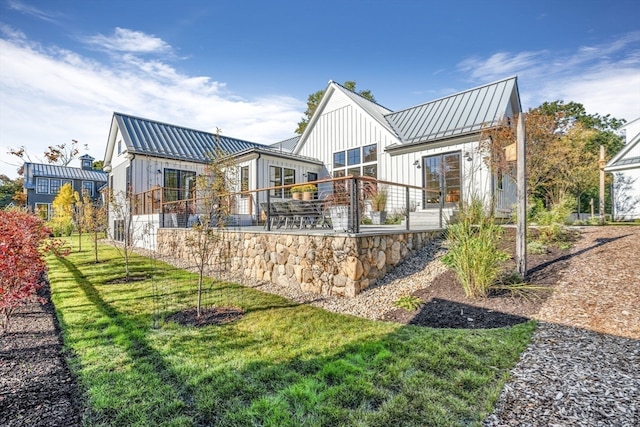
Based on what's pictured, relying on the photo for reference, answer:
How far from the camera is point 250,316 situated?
4.73 metres

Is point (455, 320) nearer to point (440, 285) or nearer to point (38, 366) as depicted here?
point (440, 285)

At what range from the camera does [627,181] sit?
14.7 meters

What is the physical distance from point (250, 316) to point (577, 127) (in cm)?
2098

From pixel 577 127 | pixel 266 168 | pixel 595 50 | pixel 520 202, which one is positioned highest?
pixel 595 50

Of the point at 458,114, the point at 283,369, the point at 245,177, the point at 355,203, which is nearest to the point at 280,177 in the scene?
the point at 245,177

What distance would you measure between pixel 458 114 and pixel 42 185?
40926mm

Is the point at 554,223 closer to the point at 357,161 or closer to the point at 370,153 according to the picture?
the point at 370,153

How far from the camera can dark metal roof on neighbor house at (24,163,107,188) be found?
32500 millimetres

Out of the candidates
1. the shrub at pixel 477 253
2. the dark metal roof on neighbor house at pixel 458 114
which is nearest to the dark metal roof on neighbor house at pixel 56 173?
the dark metal roof on neighbor house at pixel 458 114

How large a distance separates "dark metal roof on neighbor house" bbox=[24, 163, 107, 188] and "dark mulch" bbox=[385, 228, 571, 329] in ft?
133

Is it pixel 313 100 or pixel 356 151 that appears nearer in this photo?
pixel 356 151

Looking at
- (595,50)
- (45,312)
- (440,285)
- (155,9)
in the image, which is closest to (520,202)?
(440,285)

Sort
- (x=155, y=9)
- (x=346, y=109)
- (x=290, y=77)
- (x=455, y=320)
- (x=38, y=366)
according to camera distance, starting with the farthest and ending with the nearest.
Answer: (x=346, y=109)
(x=290, y=77)
(x=155, y=9)
(x=455, y=320)
(x=38, y=366)

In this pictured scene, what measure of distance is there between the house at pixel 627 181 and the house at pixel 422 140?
21.7ft
